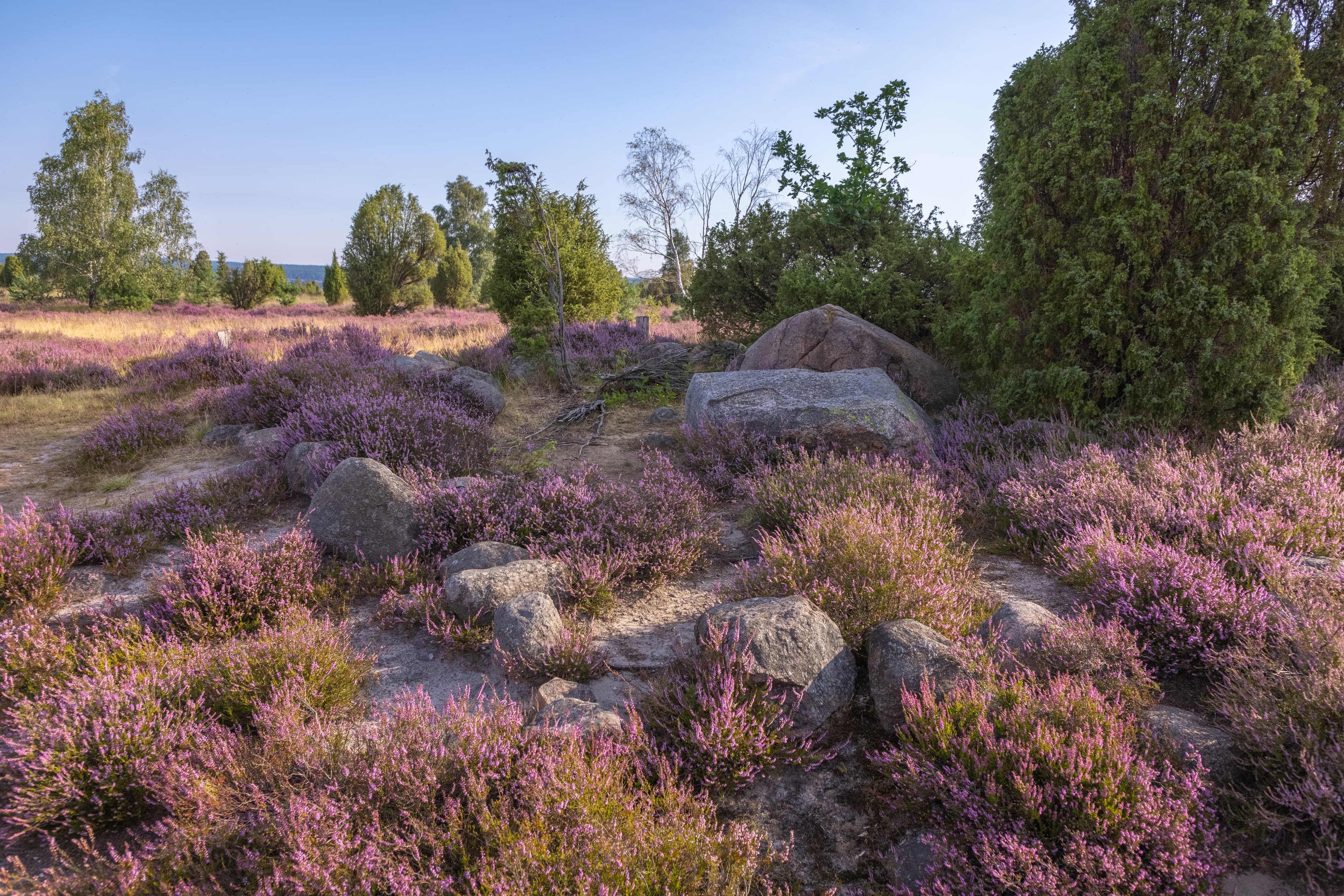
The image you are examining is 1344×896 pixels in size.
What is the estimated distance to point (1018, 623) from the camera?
3178 millimetres

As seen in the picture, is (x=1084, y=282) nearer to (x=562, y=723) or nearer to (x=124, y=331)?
(x=562, y=723)

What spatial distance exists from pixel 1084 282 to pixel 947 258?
3.46 m

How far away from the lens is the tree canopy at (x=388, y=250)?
82.7 feet

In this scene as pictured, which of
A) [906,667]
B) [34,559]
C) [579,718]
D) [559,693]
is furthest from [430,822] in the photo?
[34,559]

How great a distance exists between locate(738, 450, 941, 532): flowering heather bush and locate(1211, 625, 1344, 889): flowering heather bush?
204cm

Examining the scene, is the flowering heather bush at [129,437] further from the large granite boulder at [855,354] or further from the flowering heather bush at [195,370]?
the large granite boulder at [855,354]

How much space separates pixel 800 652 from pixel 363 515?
3465mm

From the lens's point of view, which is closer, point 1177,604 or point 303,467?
point 1177,604

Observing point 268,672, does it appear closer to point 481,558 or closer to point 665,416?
point 481,558

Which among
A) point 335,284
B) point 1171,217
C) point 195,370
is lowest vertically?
point 195,370

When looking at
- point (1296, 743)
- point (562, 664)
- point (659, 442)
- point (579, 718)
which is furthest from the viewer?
point (659, 442)

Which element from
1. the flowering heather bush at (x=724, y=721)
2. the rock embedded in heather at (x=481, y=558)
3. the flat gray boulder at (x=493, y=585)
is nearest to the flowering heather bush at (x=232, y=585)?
the rock embedded in heather at (x=481, y=558)

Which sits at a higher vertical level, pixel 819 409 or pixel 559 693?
pixel 819 409

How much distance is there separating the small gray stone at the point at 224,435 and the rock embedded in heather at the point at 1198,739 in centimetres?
845
